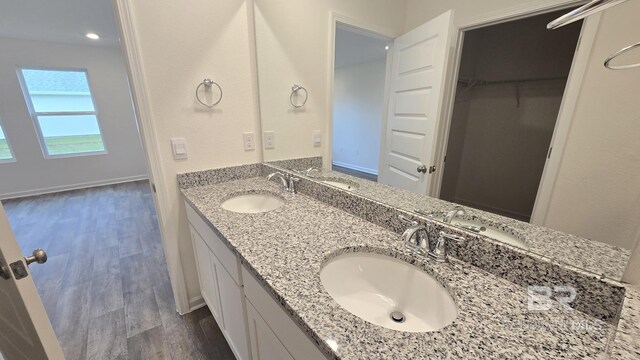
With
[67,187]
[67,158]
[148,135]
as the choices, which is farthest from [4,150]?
[148,135]

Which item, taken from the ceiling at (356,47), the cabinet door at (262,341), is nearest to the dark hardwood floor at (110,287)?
the cabinet door at (262,341)

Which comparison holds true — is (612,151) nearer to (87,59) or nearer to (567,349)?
(567,349)

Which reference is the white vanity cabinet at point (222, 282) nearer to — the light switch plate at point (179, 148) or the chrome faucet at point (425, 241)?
the light switch plate at point (179, 148)

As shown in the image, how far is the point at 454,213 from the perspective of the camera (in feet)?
2.79

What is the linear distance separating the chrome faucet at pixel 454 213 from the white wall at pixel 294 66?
0.84m

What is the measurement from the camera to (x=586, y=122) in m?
0.56

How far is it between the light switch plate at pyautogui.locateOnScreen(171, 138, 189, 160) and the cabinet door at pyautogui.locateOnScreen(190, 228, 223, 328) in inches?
18.5

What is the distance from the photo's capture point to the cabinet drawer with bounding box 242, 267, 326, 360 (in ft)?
1.95

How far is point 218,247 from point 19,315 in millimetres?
600

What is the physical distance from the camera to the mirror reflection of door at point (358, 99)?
115cm

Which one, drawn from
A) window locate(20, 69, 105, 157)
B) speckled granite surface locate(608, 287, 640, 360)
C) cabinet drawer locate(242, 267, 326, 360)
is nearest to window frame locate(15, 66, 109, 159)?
window locate(20, 69, 105, 157)

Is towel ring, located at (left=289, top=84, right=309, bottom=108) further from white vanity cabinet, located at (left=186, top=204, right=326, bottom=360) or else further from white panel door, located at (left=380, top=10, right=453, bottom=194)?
white vanity cabinet, located at (left=186, top=204, right=326, bottom=360)

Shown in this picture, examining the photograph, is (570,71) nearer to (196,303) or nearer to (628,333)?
(628,333)

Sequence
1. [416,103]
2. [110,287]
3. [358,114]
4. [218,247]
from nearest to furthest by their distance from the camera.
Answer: [416,103], [218,247], [358,114], [110,287]
